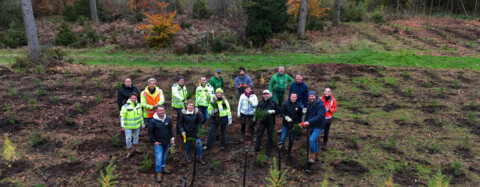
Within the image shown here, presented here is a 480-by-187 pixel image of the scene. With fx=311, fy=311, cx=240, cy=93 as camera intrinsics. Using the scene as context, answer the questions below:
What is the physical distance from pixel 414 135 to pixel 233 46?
13528mm

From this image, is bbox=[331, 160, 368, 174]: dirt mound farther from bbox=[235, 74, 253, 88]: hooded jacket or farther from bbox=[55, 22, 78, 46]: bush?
bbox=[55, 22, 78, 46]: bush

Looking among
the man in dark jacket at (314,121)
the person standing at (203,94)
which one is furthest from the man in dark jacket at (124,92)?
the man in dark jacket at (314,121)

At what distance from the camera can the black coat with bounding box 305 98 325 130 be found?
24.5ft

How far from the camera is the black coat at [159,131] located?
6885 millimetres

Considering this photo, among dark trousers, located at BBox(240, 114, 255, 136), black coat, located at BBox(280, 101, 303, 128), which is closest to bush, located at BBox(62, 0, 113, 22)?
dark trousers, located at BBox(240, 114, 255, 136)

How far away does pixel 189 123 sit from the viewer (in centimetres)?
731

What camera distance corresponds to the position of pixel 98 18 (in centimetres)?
3045

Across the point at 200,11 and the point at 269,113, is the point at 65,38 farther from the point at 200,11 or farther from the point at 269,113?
the point at 269,113

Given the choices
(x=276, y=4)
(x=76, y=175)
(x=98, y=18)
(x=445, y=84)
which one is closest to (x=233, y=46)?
(x=276, y=4)

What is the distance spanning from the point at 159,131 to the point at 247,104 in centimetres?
258

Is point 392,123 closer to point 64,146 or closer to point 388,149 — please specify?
point 388,149

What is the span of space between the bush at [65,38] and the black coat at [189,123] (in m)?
19.7

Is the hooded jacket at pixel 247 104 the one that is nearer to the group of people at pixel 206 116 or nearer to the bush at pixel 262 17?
the group of people at pixel 206 116

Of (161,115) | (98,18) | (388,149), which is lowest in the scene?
(388,149)
